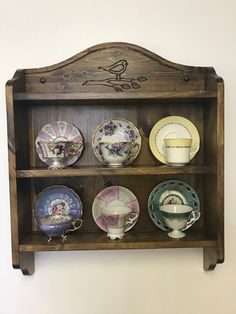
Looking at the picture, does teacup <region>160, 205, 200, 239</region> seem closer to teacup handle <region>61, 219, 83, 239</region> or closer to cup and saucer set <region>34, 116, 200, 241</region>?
cup and saucer set <region>34, 116, 200, 241</region>

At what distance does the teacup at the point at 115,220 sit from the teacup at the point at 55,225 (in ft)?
0.38

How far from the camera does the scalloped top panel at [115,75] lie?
109 centimetres

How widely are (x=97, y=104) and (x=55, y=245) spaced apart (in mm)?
501

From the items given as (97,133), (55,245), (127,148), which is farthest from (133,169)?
(55,245)

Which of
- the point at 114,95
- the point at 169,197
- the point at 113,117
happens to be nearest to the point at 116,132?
the point at 113,117

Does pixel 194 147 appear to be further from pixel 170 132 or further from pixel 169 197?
pixel 169 197

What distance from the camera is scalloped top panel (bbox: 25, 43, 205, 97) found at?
1088mm

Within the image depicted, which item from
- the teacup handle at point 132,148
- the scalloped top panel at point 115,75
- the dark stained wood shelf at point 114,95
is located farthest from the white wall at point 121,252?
the teacup handle at point 132,148

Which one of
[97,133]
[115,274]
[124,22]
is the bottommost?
[115,274]

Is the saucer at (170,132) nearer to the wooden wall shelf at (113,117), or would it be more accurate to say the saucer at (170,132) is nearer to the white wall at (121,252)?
the wooden wall shelf at (113,117)

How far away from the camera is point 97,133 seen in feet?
3.69

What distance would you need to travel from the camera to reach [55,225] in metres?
1.01

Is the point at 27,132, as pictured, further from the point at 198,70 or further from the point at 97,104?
the point at 198,70

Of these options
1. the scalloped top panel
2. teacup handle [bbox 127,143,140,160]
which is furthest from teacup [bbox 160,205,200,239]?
the scalloped top panel
